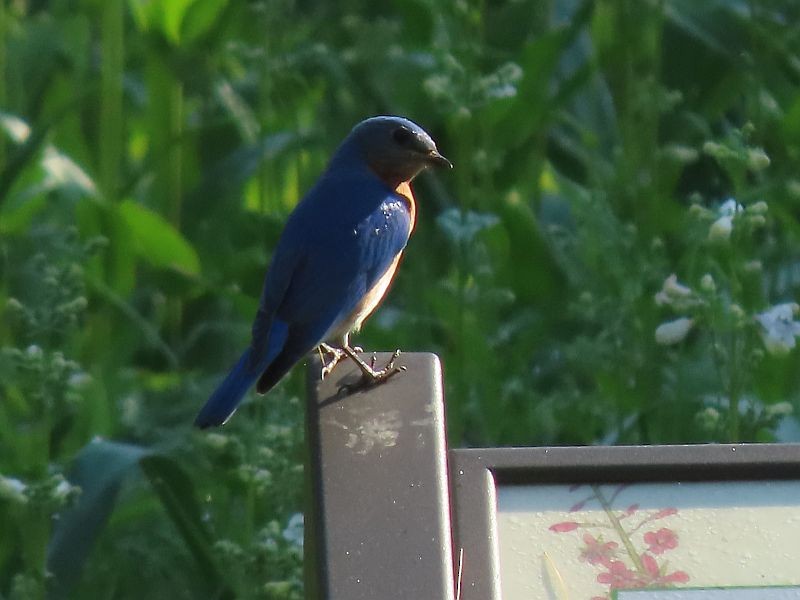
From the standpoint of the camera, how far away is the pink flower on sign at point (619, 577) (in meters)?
1.67

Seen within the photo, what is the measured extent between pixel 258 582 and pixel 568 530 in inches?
57.2

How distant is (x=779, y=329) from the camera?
10.0ft

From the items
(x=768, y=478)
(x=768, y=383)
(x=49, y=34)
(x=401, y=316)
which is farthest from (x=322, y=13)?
(x=768, y=478)

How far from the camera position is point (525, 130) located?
4.16 metres

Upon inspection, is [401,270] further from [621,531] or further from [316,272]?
[621,531]

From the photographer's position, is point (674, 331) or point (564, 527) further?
point (674, 331)

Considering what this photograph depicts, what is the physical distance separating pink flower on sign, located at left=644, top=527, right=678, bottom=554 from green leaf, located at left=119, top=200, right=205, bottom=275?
2.52 meters

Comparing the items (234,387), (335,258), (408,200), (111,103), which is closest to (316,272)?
(335,258)

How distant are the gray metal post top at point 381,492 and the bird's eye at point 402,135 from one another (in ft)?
4.55

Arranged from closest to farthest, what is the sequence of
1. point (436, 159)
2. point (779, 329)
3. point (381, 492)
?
1. point (381, 492)
2. point (779, 329)
3. point (436, 159)

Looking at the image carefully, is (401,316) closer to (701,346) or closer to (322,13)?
(701,346)

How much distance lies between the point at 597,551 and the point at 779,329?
148 cm

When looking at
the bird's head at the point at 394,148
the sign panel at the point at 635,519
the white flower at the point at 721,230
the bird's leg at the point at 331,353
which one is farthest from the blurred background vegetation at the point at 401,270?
the sign panel at the point at 635,519

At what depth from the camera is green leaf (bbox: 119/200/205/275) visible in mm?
4055
